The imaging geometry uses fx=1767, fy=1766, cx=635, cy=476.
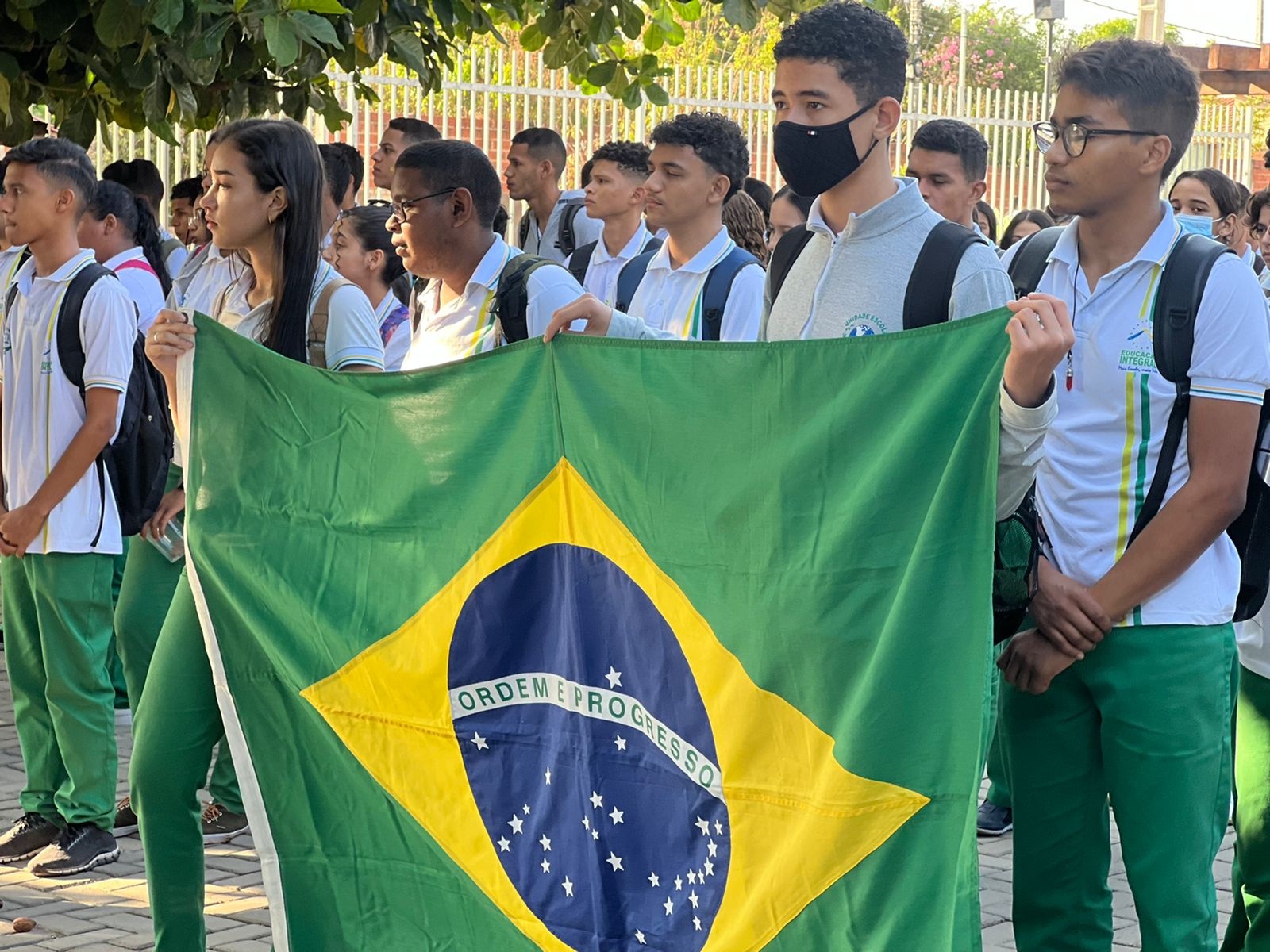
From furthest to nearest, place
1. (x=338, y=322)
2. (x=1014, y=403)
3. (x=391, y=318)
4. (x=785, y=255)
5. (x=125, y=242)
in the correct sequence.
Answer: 1. (x=391, y=318)
2. (x=125, y=242)
3. (x=338, y=322)
4. (x=785, y=255)
5. (x=1014, y=403)

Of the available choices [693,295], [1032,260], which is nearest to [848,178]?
[1032,260]

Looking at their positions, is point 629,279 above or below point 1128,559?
above

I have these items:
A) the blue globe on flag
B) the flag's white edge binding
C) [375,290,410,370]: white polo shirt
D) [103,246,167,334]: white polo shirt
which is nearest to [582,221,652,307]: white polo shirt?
[375,290,410,370]: white polo shirt

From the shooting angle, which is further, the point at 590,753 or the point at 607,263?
the point at 607,263

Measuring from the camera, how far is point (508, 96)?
1458 centimetres

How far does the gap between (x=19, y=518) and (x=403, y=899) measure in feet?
8.04

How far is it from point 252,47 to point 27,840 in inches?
123

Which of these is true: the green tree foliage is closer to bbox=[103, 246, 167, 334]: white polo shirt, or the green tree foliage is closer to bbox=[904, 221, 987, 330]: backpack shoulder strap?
bbox=[103, 246, 167, 334]: white polo shirt

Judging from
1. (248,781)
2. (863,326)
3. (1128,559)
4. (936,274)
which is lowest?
(248,781)

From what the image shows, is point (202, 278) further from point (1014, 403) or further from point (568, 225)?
point (1014, 403)

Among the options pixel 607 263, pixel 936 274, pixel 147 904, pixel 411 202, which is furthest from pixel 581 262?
pixel 936 274

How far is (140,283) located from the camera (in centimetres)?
687

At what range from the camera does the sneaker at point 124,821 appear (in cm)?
598

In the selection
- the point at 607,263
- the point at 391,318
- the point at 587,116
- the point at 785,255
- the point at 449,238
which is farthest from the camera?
the point at 587,116
